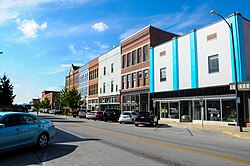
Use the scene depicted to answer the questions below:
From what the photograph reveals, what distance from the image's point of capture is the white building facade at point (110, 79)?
4297 centimetres

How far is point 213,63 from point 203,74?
1566 millimetres

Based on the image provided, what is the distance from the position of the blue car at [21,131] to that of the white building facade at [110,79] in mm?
32083

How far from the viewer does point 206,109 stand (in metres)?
24.0

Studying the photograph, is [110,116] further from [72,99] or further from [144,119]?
[72,99]

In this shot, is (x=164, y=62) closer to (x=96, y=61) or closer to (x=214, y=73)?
(x=214, y=73)

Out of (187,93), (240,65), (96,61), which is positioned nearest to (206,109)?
(187,93)

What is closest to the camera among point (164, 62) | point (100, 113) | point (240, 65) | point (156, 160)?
point (156, 160)

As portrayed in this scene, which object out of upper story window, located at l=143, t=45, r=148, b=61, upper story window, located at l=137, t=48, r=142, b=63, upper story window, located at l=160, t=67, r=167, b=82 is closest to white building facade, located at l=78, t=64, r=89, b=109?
upper story window, located at l=137, t=48, r=142, b=63

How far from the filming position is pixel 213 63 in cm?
2398

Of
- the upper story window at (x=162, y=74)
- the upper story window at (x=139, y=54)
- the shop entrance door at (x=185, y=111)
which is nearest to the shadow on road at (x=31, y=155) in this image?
the shop entrance door at (x=185, y=111)

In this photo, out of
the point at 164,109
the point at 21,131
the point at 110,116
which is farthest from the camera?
the point at 110,116

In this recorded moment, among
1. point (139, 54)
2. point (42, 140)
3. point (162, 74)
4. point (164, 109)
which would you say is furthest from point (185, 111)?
point (42, 140)

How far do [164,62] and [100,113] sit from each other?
1212 cm

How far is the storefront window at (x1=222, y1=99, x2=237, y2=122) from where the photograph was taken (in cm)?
2148
